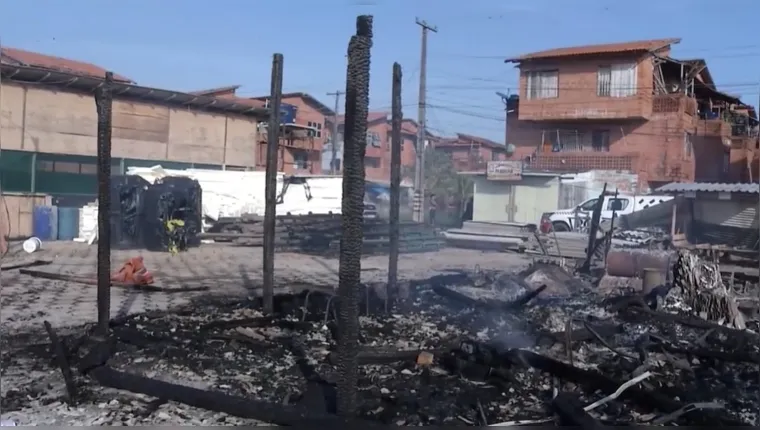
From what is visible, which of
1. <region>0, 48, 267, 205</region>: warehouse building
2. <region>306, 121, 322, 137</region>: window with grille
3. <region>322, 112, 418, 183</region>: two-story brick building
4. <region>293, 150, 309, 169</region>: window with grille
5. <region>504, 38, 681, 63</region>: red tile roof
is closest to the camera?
<region>0, 48, 267, 205</region>: warehouse building

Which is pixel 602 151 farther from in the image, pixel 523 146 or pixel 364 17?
pixel 364 17

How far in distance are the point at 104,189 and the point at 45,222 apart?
15.9 metres

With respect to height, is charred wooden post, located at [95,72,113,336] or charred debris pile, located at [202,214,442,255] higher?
charred wooden post, located at [95,72,113,336]

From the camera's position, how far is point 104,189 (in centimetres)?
740

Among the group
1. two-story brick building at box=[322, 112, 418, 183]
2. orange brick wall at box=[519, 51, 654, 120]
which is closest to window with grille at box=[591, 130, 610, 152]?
orange brick wall at box=[519, 51, 654, 120]

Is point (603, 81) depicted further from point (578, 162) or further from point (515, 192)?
point (515, 192)

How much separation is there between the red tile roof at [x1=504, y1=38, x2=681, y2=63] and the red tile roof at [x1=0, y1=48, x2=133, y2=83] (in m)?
16.0

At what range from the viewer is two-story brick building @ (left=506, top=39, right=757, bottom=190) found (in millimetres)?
31016

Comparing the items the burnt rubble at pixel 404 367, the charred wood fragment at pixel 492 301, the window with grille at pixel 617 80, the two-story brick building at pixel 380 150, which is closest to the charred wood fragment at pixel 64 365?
the burnt rubble at pixel 404 367

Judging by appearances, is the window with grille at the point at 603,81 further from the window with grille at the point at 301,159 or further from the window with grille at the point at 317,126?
the window with grille at the point at 301,159

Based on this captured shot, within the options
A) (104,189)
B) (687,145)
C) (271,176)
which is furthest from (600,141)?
(104,189)

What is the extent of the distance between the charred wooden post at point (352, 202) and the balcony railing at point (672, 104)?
93.8 feet

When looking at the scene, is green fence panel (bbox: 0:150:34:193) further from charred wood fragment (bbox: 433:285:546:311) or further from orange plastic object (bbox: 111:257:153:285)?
charred wood fragment (bbox: 433:285:546:311)

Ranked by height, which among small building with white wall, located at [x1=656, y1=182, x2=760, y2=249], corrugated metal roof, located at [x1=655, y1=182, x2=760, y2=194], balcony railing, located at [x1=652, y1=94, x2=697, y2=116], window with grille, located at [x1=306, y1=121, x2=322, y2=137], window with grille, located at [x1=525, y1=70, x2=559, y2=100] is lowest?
small building with white wall, located at [x1=656, y1=182, x2=760, y2=249]
